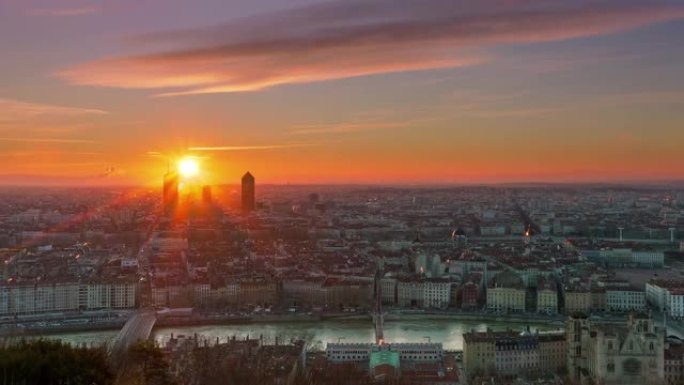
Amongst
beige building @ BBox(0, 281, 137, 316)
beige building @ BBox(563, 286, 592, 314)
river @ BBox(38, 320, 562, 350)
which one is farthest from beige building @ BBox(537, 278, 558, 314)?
beige building @ BBox(0, 281, 137, 316)

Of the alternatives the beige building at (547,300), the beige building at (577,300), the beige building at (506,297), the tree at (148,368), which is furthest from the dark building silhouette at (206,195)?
the tree at (148,368)

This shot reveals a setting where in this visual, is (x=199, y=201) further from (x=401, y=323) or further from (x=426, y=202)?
(x=401, y=323)

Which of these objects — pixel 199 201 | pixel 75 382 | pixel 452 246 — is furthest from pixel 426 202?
pixel 75 382

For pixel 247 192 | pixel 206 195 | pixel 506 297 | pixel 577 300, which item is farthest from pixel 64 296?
pixel 247 192

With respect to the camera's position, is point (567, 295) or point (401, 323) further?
point (567, 295)

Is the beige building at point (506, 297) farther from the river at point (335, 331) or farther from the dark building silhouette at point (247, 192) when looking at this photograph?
the dark building silhouette at point (247, 192)

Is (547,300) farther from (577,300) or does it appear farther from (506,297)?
(506,297)
